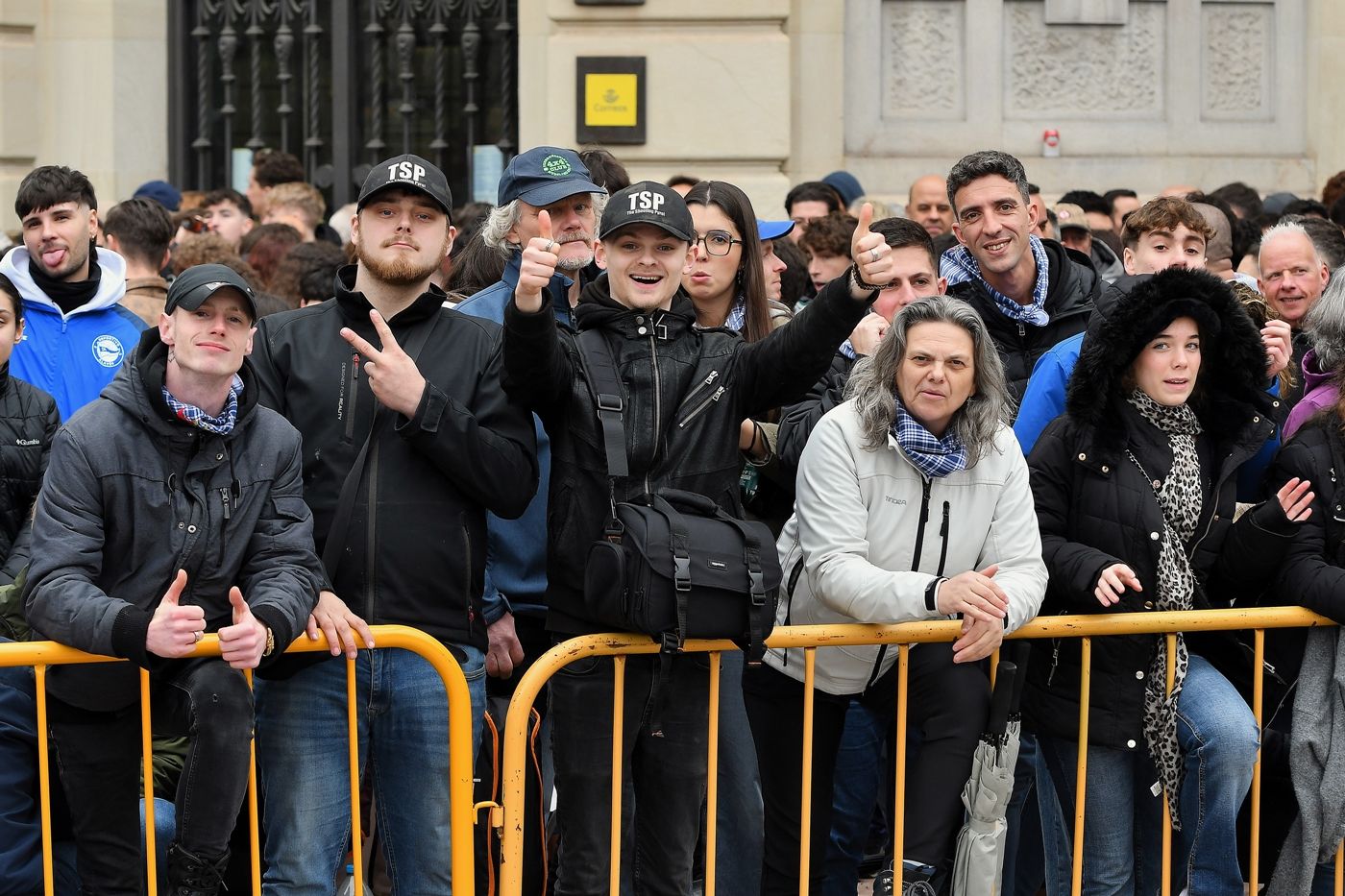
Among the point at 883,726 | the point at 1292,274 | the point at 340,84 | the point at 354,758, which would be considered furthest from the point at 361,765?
the point at 340,84

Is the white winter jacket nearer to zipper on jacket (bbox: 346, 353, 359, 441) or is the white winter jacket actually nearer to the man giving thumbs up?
zipper on jacket (bbox: 346, 353, 359, 441)

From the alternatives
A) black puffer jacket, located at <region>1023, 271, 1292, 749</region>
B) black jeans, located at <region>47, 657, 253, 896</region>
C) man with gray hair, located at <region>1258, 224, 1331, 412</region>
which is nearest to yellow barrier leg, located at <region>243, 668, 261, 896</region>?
black jeans, located at <region>47, 657, 253, 896</region>

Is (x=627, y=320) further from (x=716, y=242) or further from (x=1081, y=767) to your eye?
(x=1081, y=767)

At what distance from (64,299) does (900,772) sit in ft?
10.8

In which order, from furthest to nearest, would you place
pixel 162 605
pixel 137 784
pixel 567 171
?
pixel 567 171 → pixel 137 784 → pixel 162 605

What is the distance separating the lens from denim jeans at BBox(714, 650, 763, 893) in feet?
16.0

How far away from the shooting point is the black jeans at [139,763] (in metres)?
4.04

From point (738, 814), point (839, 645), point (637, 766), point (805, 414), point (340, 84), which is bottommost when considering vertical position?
point (738, 814)

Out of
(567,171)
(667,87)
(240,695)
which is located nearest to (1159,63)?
(667,87)

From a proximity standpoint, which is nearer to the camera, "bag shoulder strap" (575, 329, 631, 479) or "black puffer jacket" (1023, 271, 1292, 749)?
"bag shoulder strap" (575, 329, 631, 479)

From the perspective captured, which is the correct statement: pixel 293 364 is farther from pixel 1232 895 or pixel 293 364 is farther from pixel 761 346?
pixel 1232 895

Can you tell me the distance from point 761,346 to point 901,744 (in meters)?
1.09

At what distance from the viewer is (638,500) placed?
14.4 feet

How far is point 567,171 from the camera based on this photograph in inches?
207
